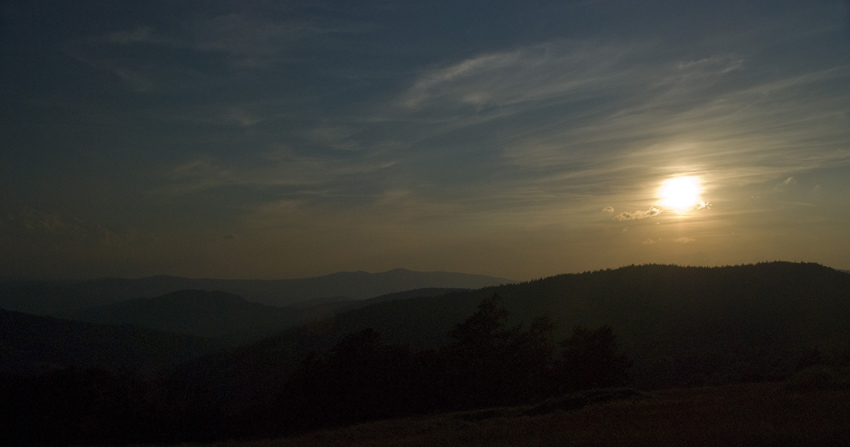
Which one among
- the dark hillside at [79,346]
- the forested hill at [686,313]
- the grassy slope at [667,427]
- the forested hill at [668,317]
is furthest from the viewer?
the dark hillside at [79,346]

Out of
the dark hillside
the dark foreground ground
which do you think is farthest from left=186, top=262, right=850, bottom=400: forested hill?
the dark foreground ground

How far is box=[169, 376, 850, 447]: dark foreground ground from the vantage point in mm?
11352

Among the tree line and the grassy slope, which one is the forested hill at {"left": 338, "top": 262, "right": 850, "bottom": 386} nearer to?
the tree line

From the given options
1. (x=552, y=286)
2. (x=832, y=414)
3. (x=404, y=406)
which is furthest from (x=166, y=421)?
(x=552, y=286)

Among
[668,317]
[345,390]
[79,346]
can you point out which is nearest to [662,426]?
[345,390]

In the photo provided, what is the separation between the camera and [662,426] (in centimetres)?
1380

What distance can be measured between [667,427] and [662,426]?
0.88ft

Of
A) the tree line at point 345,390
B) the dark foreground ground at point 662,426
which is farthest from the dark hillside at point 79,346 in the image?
the dark foreground ground at point 662,426

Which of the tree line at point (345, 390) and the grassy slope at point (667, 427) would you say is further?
the tree line at point (345, 390)

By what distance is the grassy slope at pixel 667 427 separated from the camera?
11336 mm

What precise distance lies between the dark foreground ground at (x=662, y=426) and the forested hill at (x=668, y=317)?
47.3 metres

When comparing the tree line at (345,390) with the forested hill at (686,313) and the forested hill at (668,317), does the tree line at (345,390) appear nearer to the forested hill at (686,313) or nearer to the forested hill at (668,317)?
the forested hill at (668,317)

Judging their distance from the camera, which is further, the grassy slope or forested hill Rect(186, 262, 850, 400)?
forested hill Rect(186, 262, 850, 400)

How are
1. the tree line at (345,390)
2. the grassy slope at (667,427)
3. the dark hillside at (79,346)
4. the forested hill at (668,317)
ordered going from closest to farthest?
the grassy slope at (667,427)
the tree line at (345,390)
the forested hill at (668,317)
the dark hillside at (79,346)
